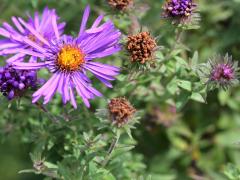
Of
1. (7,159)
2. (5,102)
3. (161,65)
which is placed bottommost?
(7,159)

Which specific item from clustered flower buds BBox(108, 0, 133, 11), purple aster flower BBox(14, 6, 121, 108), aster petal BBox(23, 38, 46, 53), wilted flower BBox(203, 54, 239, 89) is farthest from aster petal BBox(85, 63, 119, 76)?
wilted flower BBox(203, 54, 239, 89)

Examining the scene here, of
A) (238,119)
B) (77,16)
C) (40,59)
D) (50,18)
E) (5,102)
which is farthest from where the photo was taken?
(77,16)

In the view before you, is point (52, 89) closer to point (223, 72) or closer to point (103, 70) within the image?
point (103, 70)

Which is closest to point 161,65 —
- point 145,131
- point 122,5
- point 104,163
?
point 122,5

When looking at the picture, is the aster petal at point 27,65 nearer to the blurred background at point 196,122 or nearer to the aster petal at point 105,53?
the aster petal at point 105,53

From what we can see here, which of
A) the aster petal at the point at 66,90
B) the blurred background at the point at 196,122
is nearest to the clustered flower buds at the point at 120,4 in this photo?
the aster petal at the point at 66,90

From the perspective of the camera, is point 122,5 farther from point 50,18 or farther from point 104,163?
point 104,163
